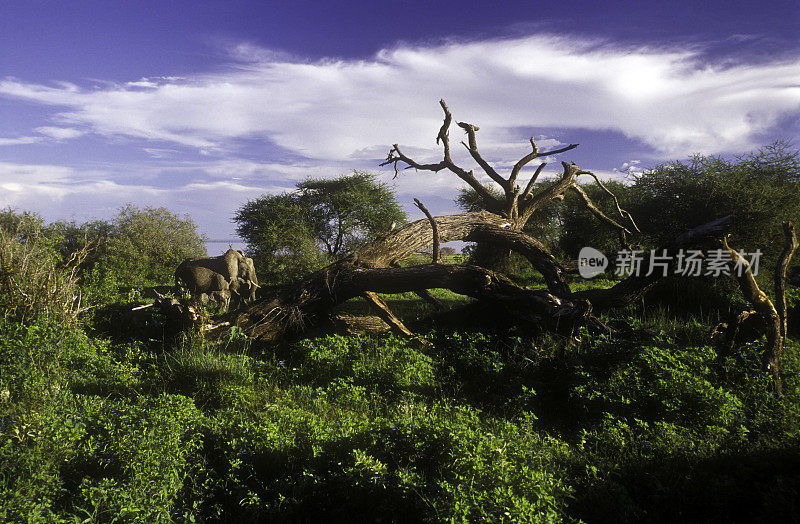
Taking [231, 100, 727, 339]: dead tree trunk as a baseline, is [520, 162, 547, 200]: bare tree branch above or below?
above

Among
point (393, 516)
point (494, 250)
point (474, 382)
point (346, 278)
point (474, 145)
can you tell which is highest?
point (474, 145)

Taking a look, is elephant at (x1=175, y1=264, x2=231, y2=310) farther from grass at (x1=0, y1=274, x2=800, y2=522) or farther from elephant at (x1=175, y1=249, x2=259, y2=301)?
grass at (x1=0, y1=274, x2=800, y2=522)

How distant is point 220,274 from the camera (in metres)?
12.6

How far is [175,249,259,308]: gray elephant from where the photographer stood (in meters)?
12.5

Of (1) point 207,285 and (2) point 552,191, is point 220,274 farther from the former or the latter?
(2) point 552,191

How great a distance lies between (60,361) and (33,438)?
265 centimetres

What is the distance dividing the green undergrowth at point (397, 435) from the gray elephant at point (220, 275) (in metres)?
5.07

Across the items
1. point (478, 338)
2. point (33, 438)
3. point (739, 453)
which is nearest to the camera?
point (33, 438)

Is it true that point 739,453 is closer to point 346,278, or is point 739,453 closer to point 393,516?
point 393,516

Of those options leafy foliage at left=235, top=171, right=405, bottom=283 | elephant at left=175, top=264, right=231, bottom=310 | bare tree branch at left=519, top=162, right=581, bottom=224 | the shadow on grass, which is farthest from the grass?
leafy foliage at left=235, top=171, right=405, bottom=283

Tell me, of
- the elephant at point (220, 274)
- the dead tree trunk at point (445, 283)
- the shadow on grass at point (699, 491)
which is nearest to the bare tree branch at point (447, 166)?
the dead tree trunk at point (445, 283)

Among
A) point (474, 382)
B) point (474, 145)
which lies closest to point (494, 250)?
point (474, 145)

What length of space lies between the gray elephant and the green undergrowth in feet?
16.7

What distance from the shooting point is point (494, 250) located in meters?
17.0
